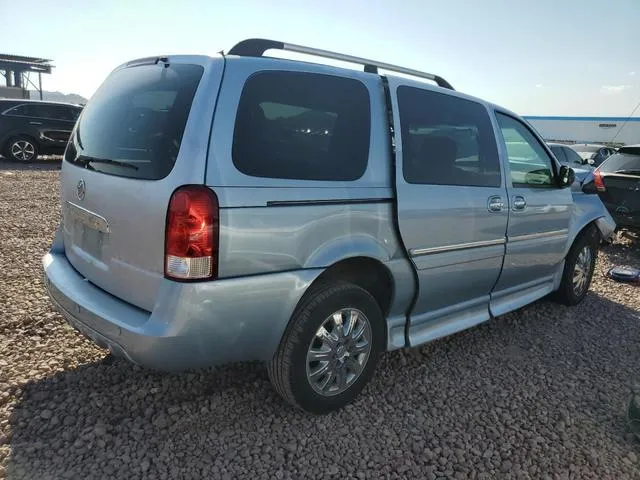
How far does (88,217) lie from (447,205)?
6.63ft

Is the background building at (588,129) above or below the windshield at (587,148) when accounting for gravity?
above

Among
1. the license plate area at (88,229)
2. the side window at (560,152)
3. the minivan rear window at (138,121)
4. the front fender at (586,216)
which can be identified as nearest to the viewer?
the minivan rear window at (138,121)

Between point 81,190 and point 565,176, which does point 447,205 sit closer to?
point 565,176

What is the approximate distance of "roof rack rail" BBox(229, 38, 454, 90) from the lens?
246 centimetres

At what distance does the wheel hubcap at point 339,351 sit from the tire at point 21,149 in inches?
513

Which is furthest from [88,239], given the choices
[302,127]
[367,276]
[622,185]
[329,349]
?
[622,185]

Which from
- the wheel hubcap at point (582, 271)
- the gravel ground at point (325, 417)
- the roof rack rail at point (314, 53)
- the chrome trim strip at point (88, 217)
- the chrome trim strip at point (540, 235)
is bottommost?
the gravel ground at point (325, 417)

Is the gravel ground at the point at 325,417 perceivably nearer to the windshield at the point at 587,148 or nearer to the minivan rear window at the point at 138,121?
the minivan rear window at the point at 138,121

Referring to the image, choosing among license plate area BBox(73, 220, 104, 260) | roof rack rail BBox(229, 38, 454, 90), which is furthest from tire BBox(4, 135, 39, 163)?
roof rack rail BBox(229, 38, 454, 90)

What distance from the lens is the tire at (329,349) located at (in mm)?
2504

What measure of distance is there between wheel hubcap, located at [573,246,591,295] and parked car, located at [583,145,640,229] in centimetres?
242

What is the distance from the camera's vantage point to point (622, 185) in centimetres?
707

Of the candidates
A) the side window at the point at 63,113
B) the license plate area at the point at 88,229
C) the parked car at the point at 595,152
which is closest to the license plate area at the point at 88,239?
the license plate area at the point at 88,229

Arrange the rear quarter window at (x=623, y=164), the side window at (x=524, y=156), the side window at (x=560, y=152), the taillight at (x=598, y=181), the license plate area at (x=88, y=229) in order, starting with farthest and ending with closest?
the side window at (x=560, y=152), the taillight at (x=598, y=181), the rear quarter window at (x=623, y=164), the side window at (x=524, y=156), the license plate area at (x=88, y=229)
